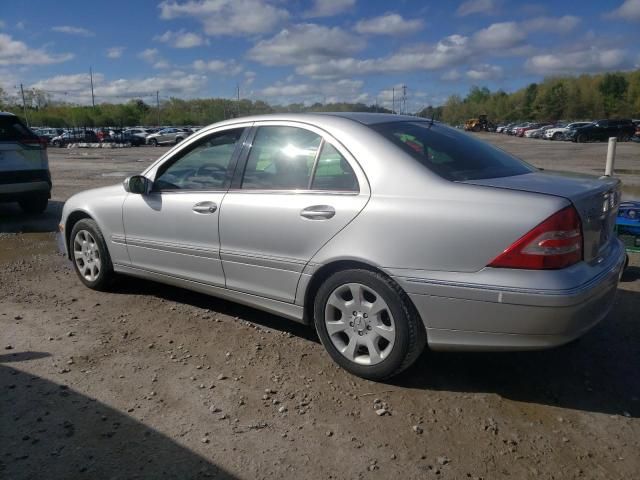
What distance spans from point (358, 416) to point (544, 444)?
91cm

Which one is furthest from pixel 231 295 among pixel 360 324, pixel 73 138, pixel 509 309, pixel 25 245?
pixel 73 138

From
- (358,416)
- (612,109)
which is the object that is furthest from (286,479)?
(612,109)

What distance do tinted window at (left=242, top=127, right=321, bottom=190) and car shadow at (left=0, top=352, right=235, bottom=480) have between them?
1666 millimetres

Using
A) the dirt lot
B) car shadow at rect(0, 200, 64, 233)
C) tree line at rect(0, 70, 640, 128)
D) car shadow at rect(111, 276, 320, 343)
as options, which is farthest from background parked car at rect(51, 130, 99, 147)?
the dirt lot

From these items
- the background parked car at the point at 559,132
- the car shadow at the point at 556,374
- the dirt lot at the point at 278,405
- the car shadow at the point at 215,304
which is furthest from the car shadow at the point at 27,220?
the background parked car at the point at 559,132

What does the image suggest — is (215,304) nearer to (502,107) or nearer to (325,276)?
(325,276)

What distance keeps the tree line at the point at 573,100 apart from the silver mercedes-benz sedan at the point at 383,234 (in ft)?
280

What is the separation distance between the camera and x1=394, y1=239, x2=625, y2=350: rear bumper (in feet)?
8.72

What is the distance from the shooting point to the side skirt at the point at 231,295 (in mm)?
3555

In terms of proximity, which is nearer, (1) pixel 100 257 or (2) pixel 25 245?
(1) pixel 100 257

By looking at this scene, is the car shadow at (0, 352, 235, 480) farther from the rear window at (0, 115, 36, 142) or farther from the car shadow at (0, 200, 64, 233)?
the rear window at (0, 115, 36, 142)

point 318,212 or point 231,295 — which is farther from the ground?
point 318,212

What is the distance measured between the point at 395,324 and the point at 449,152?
1.18m

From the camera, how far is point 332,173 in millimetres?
3334
